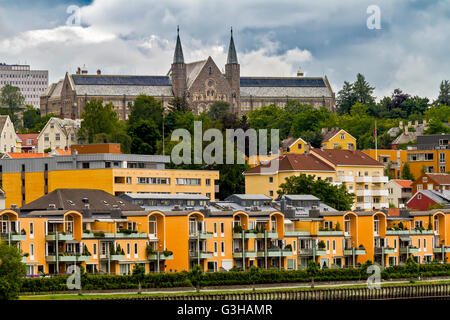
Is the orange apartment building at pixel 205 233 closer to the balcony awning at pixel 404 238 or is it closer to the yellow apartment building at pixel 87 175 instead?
the balcony awning at pixel 404 238

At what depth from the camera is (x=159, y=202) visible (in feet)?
376

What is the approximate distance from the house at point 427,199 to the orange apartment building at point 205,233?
57.8ft

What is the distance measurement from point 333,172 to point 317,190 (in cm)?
1856

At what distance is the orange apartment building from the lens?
94.2m

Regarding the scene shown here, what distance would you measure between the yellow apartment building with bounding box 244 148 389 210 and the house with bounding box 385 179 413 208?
269 cm

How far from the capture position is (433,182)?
15275 cm

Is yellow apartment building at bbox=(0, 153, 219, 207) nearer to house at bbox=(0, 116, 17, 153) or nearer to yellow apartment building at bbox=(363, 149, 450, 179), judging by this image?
yellow apartment building at bbox=(363, 149, 450, 179)

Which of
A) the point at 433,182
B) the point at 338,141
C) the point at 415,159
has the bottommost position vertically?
the point at 433,182

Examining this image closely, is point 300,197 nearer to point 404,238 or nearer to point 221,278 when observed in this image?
point 404,238

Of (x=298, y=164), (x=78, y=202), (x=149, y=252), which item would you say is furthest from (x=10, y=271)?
(x=298, y=164)

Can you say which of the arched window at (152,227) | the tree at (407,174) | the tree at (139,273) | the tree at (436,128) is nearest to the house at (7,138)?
the tree at (407,174)

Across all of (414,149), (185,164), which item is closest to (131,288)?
(185,164)

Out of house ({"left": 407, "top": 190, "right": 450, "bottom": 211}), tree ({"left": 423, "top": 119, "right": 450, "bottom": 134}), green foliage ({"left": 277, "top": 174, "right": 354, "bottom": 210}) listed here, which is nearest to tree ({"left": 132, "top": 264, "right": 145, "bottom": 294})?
green foliage ({"left": 277, "top": 174, "right": 354, "bottom": 210})
